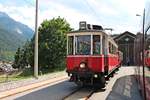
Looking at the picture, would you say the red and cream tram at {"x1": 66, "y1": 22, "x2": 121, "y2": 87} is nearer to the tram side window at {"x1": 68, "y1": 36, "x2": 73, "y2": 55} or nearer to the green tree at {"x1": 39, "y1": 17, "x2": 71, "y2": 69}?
the tram side window at {"x1": 68, "y1": 36, "x2": 73, "y2": 55}

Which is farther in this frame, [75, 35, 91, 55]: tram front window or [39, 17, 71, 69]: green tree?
[39, 17, 71, 69]: green tree

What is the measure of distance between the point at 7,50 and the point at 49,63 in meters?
80.3

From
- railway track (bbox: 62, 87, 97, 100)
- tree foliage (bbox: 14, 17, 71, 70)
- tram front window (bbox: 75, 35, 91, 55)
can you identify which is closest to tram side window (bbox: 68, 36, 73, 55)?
tram front window (bbox: 75, 35, 91, 55)

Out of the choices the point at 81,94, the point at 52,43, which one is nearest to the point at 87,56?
the point at 81,94

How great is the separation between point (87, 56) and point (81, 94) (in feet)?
6.43

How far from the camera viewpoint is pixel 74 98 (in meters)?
16.6

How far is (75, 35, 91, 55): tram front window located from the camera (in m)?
19.4

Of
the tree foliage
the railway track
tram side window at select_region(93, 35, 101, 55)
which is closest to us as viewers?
the railway track

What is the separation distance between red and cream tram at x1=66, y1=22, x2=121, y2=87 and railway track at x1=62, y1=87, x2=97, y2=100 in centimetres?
44

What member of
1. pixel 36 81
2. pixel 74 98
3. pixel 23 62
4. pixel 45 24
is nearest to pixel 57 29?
pixel 45 24

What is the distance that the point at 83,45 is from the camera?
1955cm

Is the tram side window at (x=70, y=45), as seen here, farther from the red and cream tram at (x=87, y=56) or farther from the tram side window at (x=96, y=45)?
the tram side window at (x=96, y=45)

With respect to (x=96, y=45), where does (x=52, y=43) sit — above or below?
above

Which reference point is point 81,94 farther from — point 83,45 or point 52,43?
point 52,43
